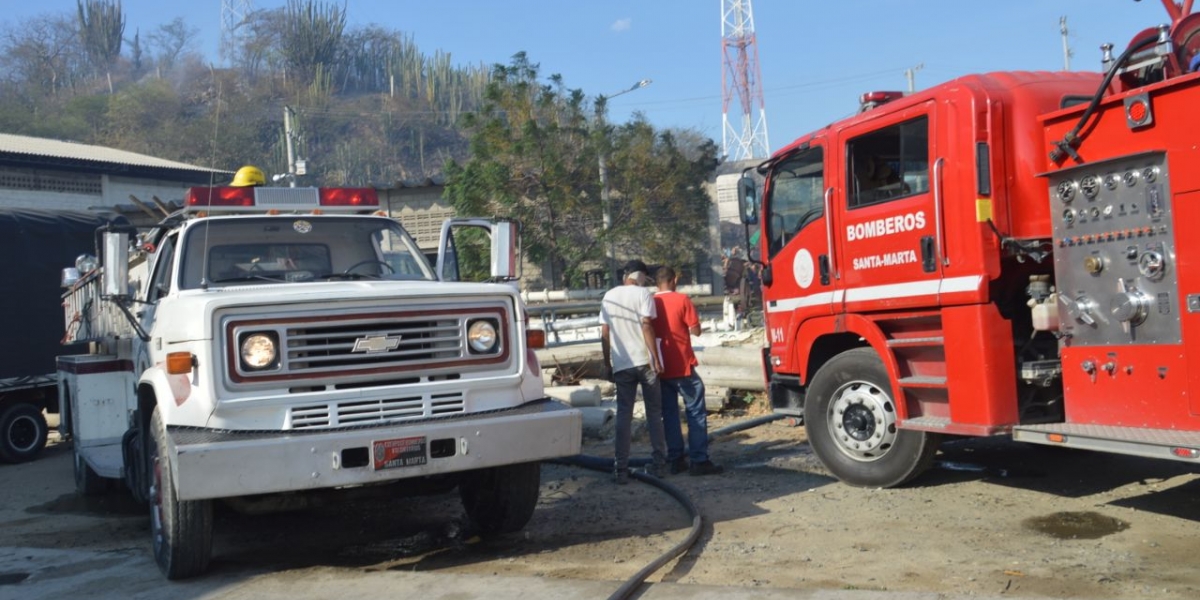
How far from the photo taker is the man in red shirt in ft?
28.8


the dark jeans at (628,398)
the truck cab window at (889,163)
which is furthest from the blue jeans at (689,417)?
the truck cab window at (889,163)

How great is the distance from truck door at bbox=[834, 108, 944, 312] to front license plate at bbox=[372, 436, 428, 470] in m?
3.45

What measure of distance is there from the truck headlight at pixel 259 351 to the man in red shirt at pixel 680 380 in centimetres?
383

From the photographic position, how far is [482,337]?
6113 mm

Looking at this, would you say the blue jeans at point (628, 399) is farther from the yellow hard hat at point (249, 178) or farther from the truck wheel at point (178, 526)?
the truck wheel at point (178, 526)

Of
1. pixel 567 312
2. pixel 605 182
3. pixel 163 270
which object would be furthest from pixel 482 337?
pixel 605 182

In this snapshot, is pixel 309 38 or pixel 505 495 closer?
pixel 505 495

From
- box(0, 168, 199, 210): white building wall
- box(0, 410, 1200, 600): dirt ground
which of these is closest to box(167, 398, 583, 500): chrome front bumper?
box(0, 410, 1200, 600): dirt ground

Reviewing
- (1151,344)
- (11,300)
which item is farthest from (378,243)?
(11,300)

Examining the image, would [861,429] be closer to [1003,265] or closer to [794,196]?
[1003,265]

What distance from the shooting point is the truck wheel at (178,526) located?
5.80 m

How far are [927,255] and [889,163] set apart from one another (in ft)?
2.90

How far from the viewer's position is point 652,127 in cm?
2755

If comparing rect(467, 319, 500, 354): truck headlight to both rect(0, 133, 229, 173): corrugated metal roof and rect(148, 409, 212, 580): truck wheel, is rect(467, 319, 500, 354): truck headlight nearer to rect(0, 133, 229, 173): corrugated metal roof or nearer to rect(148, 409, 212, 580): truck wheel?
rect(148, 409, 212, 580): truck wheel
